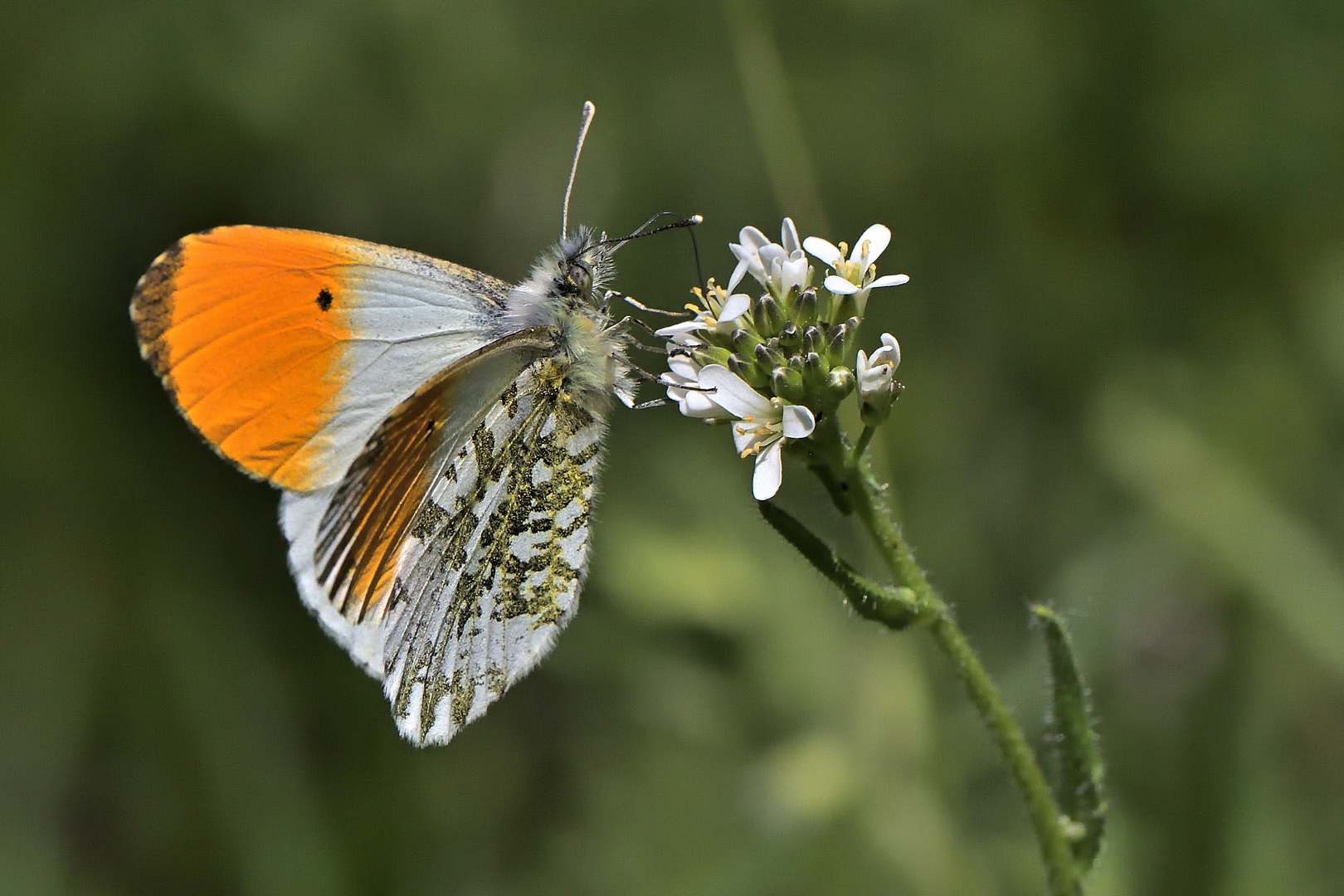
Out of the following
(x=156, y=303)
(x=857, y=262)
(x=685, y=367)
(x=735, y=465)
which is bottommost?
(x=735, y=465)

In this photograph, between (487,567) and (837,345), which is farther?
(487,567)

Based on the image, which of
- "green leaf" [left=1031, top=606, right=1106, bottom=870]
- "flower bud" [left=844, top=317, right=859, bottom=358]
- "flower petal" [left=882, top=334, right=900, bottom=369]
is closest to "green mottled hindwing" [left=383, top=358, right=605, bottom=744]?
"flower bud" [left=844, top=317, right=859, bottom=358]

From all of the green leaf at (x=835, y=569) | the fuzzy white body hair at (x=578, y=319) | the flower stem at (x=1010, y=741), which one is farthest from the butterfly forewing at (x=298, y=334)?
the flower stem at (x=1010, y=741)

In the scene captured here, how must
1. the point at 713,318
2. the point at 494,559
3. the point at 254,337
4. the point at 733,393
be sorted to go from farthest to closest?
1. the point at 254,337
2. the point at 494,559
3. the point at 713,318
4. the point at 733,393

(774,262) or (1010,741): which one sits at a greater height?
(774,262)

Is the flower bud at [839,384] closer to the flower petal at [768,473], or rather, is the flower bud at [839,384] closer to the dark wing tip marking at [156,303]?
the flower petal at [768,473]

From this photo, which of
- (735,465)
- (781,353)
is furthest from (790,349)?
(735,465)

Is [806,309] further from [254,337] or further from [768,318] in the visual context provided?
[254,337]
